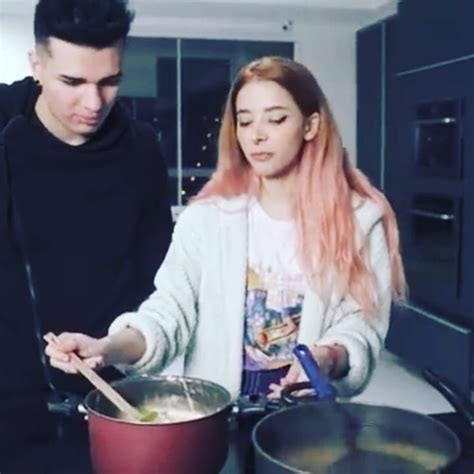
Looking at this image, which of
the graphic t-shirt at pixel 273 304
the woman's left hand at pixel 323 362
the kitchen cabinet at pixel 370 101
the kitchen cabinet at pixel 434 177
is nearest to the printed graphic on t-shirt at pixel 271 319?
the graphic t-shirt at pixel 273 304

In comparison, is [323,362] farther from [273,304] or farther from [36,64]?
[36,64]

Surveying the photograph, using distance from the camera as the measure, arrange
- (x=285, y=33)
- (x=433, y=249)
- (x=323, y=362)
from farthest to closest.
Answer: (x=285, y=33)
(x=433, y=249)
(x=323, y=362)

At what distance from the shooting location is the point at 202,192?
1.27 m

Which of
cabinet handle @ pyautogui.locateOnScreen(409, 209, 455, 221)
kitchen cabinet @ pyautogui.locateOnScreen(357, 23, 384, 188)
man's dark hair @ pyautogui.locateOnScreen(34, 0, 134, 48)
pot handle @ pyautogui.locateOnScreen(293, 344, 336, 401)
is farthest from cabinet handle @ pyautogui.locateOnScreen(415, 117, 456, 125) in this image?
pot handle @ pyautogui.locateOnScreen(293, 344, 336, 401)

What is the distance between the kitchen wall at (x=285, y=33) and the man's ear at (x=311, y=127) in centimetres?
330

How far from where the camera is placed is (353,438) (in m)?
0.74

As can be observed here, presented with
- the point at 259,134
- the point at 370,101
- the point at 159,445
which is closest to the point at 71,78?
the point at 259,134

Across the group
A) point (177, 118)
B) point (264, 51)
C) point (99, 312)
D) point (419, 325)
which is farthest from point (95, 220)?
point (264, 51)

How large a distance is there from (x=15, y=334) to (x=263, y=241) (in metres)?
0.46

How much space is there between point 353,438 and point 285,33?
4148 mm

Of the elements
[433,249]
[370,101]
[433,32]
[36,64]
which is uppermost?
[433,32]

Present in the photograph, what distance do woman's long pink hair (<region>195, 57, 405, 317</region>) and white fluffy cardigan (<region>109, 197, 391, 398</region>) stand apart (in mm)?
20

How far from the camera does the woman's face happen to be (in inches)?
44.6

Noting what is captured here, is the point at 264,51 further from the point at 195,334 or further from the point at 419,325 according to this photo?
the point at 195,334
